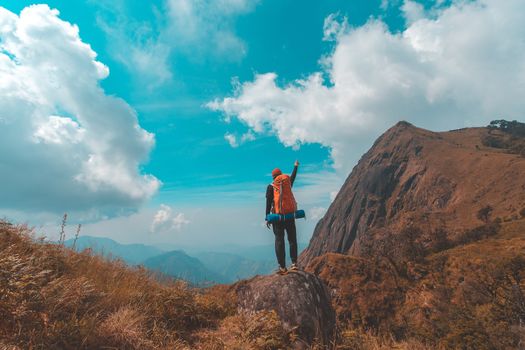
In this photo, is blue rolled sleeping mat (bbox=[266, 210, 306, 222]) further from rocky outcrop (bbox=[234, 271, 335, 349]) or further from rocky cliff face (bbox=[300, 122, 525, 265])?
rocky cliff face (bbox=[300, 122, 525, 265])

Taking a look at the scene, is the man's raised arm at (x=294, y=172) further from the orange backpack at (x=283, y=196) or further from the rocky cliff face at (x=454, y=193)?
the rocky cliff face at (x=454, y=193)

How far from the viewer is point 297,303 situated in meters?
7.11

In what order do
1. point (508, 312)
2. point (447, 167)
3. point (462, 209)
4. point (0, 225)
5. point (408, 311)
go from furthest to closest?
1. point (447, 167)
2. point (462, 209)
3. point (408, 311)
4. point (508, 312)
5. point (0, 225)

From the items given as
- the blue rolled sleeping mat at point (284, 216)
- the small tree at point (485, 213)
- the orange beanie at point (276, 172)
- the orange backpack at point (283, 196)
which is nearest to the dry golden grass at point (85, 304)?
the blue rolled sleeping mat at point (284, 216)

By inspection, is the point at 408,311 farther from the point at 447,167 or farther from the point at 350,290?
the point at 447,167

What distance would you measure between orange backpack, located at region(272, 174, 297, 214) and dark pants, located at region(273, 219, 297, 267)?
356 mm

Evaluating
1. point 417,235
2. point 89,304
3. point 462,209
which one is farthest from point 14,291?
point 462,209

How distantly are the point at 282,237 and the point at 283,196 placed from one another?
1182 mm

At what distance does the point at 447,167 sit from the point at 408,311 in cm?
16535

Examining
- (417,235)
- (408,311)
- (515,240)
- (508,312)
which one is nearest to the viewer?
(508,312)

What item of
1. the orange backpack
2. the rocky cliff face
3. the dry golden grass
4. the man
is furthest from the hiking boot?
the rocky cliff face

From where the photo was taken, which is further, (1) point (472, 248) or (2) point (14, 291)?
(1) point (472, 248)

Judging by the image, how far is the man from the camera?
8453 millimetres

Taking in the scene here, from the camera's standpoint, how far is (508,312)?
77.7ft
